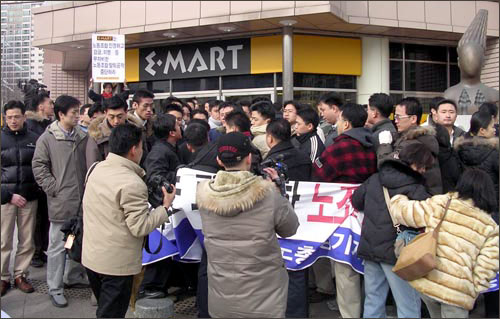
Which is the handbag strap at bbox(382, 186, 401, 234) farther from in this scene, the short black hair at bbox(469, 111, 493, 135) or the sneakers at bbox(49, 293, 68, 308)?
the sneakers at bbox(49, 293, 68, 308)

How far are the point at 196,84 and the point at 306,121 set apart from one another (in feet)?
33.0

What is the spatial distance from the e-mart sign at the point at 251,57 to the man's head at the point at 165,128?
357 inches

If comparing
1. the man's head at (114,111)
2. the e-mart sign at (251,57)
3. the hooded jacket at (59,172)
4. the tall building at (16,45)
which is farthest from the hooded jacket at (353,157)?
the tall building at (16,45)

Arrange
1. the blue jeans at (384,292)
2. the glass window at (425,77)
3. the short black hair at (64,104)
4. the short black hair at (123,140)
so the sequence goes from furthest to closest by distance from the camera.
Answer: the glass window at (425,77)
the short black hair at (64,104)
the blue jeans at (384,292)
the short black hair at (123,140)

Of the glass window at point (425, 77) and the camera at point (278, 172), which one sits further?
the glass window at point (425, 77)

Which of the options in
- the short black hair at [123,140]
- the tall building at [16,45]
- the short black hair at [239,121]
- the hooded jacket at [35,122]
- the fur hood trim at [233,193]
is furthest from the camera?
the tall building at [16,45]

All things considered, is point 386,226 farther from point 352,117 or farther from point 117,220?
point 117,220

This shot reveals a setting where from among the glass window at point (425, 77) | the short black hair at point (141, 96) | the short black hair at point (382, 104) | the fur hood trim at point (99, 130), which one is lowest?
the fur hood trim at point (99, 130)

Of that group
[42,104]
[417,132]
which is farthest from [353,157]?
[42,104]

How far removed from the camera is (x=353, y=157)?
392 centimetres

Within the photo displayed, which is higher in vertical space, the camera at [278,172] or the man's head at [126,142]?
the man's head at [126,142]

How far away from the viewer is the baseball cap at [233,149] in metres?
2.82

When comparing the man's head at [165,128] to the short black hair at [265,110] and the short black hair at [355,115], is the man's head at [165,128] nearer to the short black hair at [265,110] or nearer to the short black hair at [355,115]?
the short black hair at [265,110]

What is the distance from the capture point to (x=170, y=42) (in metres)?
14.5
